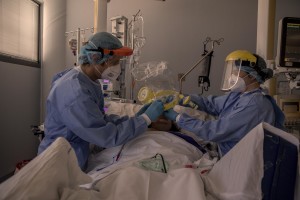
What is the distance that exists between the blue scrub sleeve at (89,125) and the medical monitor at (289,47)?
149 centimetres

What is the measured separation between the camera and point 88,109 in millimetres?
1303

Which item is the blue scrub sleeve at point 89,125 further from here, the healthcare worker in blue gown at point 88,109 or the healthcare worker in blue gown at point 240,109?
the healthcare worker in blue gown at point 240,109

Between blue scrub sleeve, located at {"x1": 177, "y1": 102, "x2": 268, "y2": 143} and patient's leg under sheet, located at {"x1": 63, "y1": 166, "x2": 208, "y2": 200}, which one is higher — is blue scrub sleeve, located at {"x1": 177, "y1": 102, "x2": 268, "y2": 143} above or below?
above

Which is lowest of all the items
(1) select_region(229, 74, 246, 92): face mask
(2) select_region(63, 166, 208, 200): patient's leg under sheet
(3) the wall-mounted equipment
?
(2) select_region(63, 166, 208, 200): patient's leg under sheet

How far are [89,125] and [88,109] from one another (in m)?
0.09

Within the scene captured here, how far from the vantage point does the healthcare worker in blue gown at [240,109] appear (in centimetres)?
146

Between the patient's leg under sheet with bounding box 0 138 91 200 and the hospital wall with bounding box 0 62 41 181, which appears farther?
the hospital wall with bounding box 0 62 41 181

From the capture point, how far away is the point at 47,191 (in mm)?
679

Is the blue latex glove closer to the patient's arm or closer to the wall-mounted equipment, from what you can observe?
the patient's arm

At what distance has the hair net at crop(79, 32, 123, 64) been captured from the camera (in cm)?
150

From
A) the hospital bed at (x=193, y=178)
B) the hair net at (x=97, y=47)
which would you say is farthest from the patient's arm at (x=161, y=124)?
the hospital bed at (x=193, y=178)

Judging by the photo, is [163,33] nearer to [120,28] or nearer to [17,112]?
[120,28]

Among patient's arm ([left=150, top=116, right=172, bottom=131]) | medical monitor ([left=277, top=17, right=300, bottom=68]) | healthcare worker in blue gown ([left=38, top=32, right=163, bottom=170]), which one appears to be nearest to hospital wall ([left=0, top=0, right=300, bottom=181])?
medical monitor ([left=277, top=17, right=300, bottom=68])

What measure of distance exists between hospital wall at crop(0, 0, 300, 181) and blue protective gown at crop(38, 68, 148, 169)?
6.35 feet
